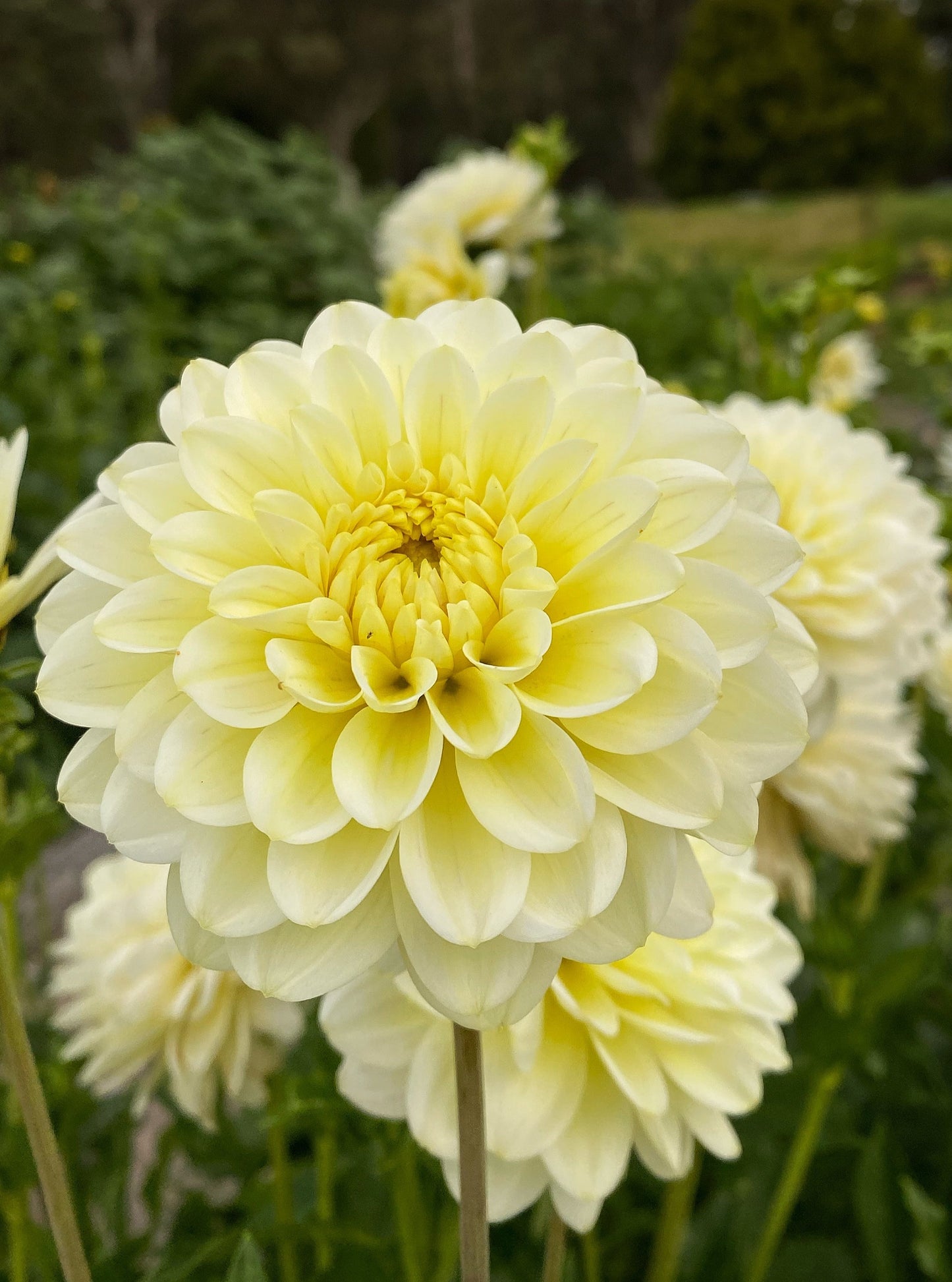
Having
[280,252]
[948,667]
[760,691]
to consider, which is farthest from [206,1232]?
[280,252]

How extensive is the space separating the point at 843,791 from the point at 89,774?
2.44 ft

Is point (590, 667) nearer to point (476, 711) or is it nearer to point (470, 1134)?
point (476, 711)

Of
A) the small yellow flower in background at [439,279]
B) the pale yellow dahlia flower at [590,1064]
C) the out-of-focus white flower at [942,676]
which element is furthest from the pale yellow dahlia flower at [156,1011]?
the out-of-focus white flower at [942,676]

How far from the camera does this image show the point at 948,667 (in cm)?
157

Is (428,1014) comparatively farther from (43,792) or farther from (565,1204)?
(43,792)

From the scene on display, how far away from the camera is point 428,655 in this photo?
17.9 inches

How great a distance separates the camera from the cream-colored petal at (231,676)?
407 millimetres

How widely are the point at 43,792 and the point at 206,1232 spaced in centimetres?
57

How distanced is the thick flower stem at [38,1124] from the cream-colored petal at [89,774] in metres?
0.08

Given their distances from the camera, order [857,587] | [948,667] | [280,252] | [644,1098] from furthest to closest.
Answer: [280,252]
[948,667]
[857,587]
[644,1098]

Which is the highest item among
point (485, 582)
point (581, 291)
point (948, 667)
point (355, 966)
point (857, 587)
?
point (485, 582)

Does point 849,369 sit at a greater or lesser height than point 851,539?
lesser

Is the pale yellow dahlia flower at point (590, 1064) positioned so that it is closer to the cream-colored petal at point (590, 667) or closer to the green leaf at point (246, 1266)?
the green leaf at point (246, 1266)

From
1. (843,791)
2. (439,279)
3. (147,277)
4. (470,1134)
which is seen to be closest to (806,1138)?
(843,791)
